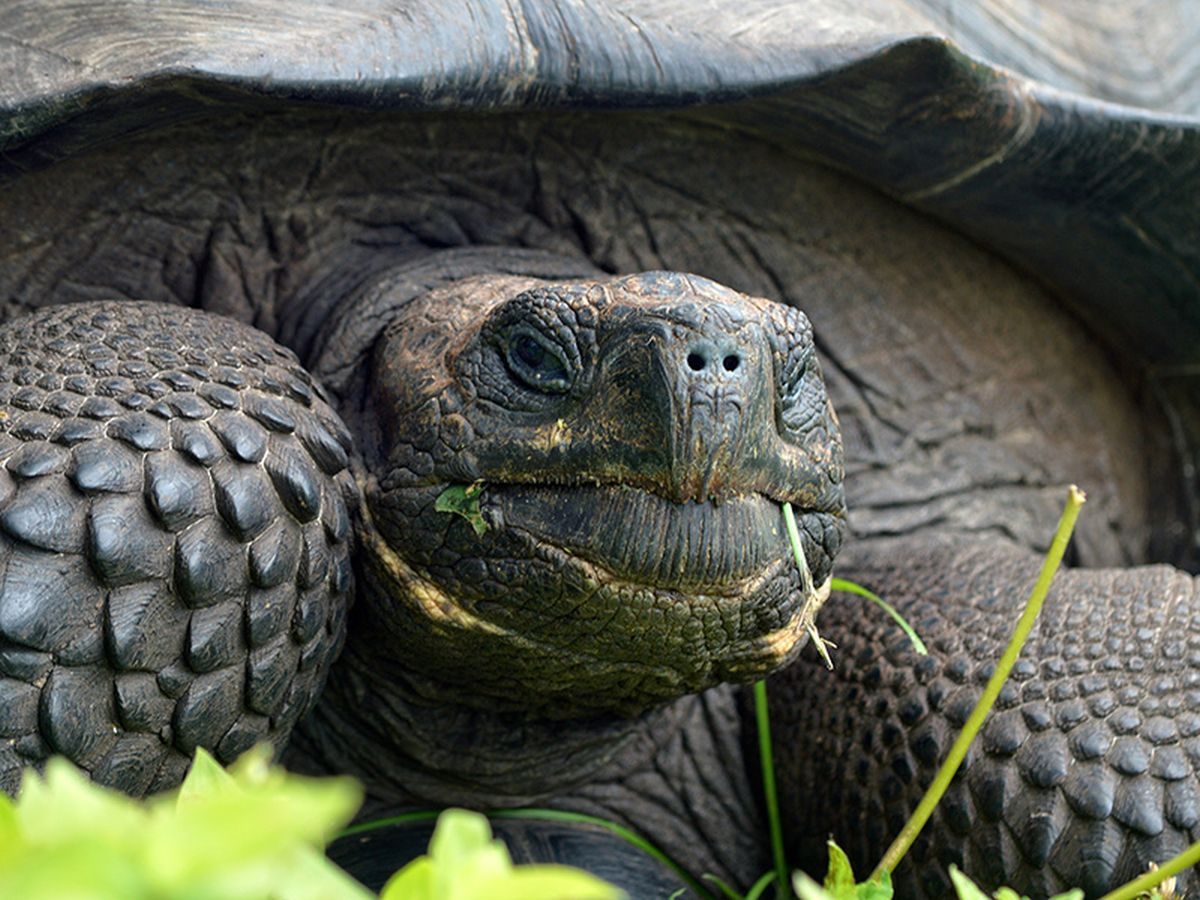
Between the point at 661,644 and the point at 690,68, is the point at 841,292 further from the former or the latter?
the point at 661,644

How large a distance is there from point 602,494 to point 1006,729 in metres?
0.78

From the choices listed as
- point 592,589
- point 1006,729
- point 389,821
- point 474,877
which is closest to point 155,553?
point 592,589

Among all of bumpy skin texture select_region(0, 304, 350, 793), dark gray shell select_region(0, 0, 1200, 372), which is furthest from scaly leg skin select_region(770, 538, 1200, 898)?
bumpy skin texture select_region(0, 304, 350, 793)

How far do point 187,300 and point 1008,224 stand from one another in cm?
170

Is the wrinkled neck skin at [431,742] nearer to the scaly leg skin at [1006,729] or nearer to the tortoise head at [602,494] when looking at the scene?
the tortoise head at [602,494]

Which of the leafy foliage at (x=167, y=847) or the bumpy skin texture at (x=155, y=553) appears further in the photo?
the bumpy skin texture at (x=155, y=553)

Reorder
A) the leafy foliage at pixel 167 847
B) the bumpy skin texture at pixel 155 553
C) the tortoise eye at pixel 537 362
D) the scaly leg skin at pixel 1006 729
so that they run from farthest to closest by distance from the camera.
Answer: the scaly leg skin at pixel 1006 729, the tortoise eye at pixel 537 362, the bumpy skin texture at pixel 155 553, the leafy foliage at pixel 167 847

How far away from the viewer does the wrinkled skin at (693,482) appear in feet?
6.43

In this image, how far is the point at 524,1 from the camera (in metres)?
1.99

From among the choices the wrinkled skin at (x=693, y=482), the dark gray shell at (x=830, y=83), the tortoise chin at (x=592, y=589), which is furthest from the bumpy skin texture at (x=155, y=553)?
the dark gray shell at (x=830, y=83)

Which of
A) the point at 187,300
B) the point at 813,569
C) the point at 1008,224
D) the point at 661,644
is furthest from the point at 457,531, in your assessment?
the point at 1008,224

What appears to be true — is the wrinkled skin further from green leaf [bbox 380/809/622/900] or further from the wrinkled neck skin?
green leaf [bbox 380/809/622/900]

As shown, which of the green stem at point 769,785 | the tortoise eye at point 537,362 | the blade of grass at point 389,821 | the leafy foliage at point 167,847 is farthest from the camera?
the green stem at point 769,785

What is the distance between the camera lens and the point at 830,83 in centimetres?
223
